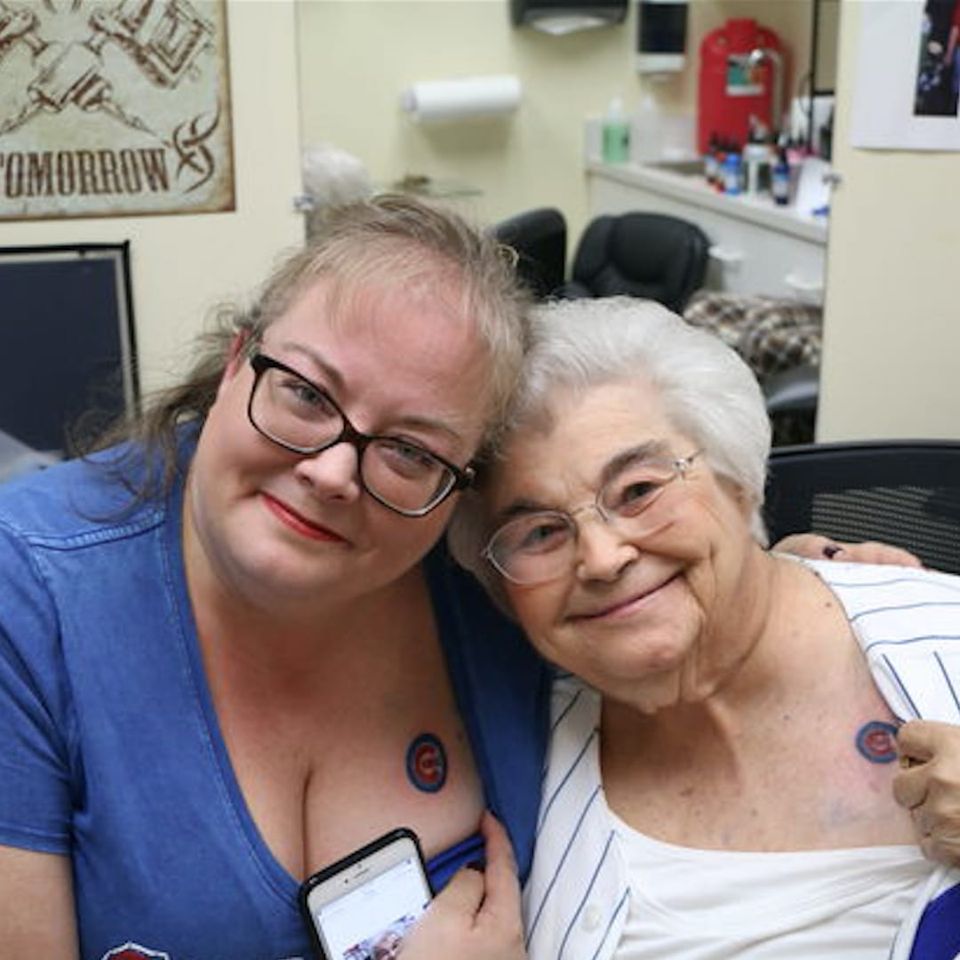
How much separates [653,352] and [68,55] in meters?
0.95

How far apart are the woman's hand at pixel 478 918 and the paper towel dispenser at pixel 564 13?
3.94m

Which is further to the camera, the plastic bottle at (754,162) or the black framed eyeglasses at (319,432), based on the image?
the plastic bottle at (754,162)

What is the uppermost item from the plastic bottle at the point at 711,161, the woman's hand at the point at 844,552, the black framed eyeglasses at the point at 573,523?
the plastic bottle at the point at 711,161

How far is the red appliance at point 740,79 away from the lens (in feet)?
15.8

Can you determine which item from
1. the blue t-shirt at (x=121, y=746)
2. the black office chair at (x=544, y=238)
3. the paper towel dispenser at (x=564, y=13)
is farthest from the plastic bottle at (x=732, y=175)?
the blue t-shirt at (x=121, y=746)

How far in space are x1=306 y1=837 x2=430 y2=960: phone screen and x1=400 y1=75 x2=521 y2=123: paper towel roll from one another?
12.5ft

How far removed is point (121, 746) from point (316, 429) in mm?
338

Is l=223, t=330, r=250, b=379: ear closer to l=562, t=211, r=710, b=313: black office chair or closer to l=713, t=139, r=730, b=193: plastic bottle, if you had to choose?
l=562, t=211, r=710, b=313: black office chair

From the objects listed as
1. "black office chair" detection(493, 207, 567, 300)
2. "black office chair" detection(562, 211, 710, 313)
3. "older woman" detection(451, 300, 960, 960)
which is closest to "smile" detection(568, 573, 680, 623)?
"older woman" detection(451, 300, 960, 960)

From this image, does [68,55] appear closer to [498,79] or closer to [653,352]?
[653,352]

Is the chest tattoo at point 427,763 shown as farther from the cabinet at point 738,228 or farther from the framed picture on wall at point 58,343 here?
the cabinet at point 738,228

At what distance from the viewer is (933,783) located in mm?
1147

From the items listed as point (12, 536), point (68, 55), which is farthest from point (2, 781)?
point (68, 55)

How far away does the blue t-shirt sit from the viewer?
3.80ft
